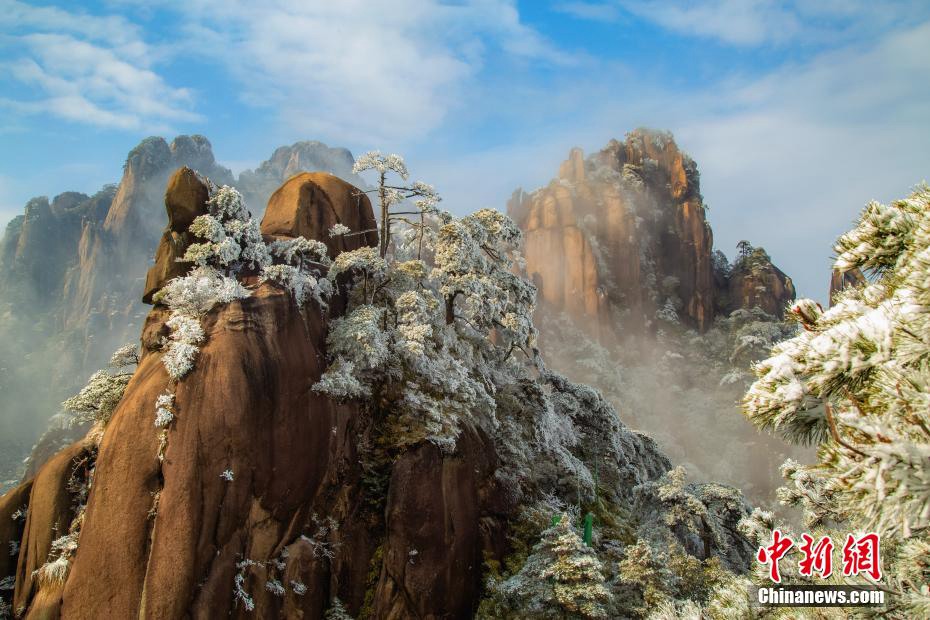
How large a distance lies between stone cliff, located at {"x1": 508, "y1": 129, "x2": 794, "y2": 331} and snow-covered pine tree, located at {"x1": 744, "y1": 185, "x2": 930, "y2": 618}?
62.5 metres

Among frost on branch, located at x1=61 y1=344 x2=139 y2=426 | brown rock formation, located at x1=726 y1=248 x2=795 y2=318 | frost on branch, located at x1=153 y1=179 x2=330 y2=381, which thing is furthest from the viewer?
brown rock formation, located at x1=726 y1=248 x2=795 y2=318

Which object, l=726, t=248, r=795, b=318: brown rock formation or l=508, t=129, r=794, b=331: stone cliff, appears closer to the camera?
l=508, t=129, r=794, b=331: stone cliff

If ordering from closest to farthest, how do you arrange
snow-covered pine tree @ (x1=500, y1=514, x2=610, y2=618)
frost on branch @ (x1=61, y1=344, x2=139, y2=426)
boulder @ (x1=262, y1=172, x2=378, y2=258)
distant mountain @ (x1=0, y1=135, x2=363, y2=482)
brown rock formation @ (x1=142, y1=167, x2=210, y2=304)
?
snow-covered pine tree @ (x1=500, y1=514, x2=610, y2=618) < frost on branch @ (x1=61, y1=344, x2=139, y2=426) < brown rock formation @ (x1=142, y1=167, x2=210, y2=304) < boulder @ (x1=262, y1=172, x2=378, y2=258) < distant mountain @ (x1=0, y1=135, x2=363, y2=482)

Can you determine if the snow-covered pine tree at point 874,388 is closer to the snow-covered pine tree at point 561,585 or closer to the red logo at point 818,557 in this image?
the red logo at point 818,557

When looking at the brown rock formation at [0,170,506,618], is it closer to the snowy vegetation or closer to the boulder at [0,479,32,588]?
the boulder at [0,479,32,588]

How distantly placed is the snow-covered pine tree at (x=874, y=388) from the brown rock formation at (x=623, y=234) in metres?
62.5

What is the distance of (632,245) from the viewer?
71.2 metres

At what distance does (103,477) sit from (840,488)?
12.6 meters

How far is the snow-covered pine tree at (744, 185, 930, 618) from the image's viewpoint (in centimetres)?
228

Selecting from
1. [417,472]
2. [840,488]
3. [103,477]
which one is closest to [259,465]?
[103,477]

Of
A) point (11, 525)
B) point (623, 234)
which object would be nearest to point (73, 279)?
point (623, 234)

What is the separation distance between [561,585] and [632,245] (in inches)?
2547

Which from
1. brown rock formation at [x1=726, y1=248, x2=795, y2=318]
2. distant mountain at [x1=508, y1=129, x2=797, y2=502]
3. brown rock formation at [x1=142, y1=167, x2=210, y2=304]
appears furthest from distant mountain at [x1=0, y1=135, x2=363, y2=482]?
brown rock formation at [x1=726, y1=248, x2=795, y2=318]

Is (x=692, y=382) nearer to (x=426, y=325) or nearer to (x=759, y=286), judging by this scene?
(x=759, y=286)
